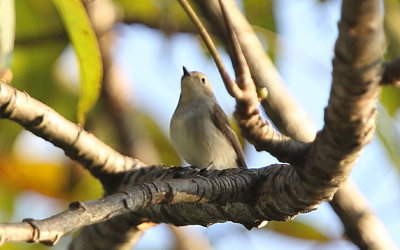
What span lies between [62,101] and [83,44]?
2.35 meters

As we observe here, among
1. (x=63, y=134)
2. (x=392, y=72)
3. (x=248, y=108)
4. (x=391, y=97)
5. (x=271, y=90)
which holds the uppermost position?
(x=391, y=97)

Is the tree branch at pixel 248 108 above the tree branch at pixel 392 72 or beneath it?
above

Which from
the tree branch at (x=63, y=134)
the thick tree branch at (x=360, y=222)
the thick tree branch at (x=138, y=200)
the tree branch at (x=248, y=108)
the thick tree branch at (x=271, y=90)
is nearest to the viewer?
the thick tree branch at (x=138, y=200)

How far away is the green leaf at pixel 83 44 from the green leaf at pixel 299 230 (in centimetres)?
230

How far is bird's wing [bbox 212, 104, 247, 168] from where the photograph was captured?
4523mm

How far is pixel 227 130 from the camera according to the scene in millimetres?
4664

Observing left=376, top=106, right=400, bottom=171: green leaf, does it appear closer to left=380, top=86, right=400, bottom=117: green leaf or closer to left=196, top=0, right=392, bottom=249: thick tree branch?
left=196, top=0, right=392, bottom=249: thick tree branch

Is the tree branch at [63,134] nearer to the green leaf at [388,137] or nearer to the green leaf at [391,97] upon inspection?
the green leaf at [388,137]

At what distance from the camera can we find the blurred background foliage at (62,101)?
4145 millimetres

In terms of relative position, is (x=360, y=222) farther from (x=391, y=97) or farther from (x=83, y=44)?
(x=391, y=97)

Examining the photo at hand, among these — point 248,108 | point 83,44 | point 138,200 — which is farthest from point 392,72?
point 83,44

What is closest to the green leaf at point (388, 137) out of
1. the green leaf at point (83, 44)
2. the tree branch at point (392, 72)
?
the green leaf at point (83, 44)

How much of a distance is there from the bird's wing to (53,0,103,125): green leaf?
210 centimetres

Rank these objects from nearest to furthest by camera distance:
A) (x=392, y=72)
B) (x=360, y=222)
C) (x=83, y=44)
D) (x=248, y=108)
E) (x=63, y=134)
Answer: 1. (x=392, y=72)
2. (x=248, y=108)
3. (x=83, y=44)
4. (x=63, y=134)
5. (x=360, y=222)
